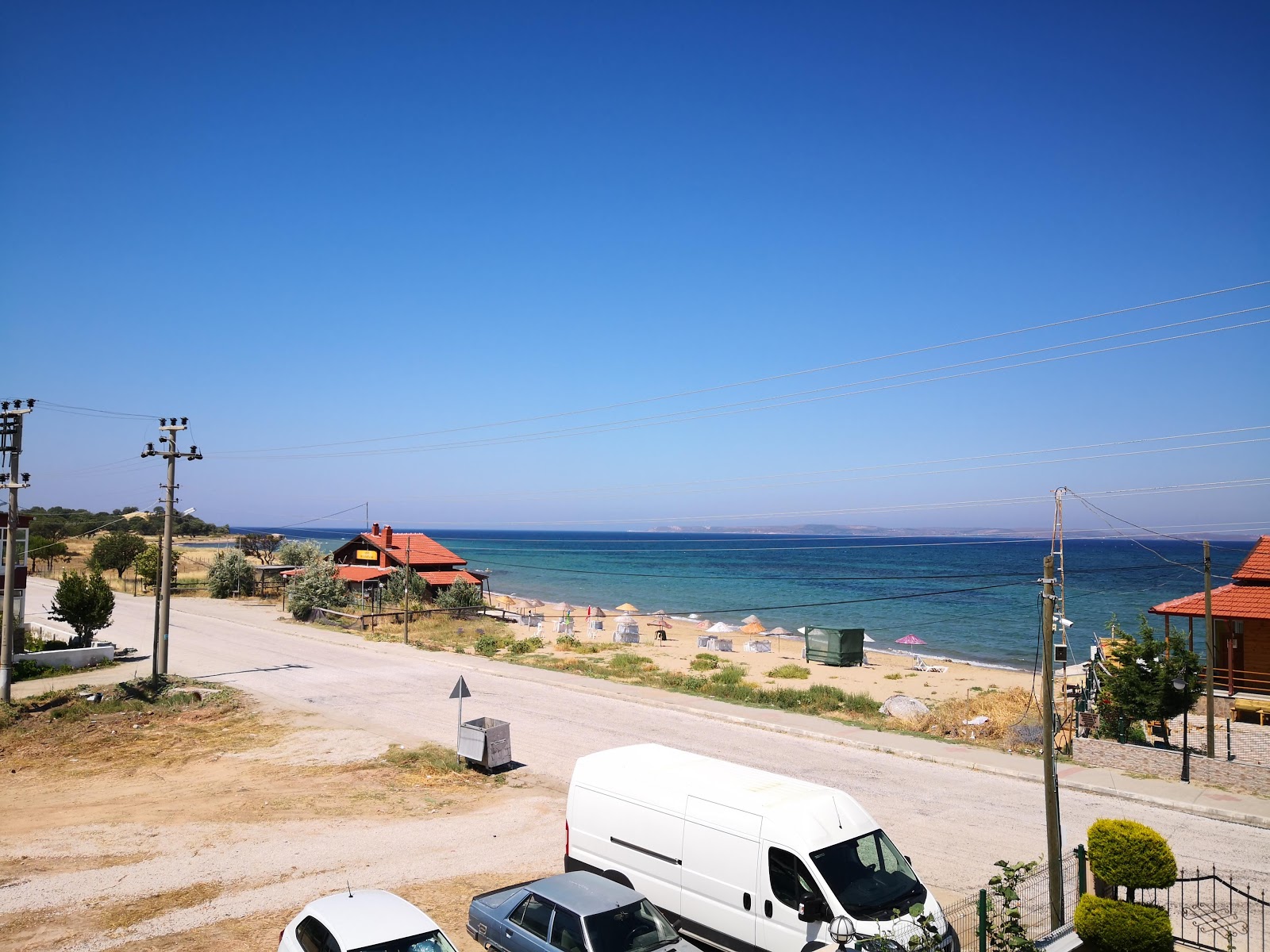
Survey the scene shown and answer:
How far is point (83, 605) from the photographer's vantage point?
3256 centimetres

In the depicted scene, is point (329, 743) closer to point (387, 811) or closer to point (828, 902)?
point (387, 811)

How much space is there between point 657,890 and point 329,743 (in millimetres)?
12685

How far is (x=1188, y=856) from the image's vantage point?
13.5 meters

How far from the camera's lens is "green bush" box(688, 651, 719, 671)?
1485 inches

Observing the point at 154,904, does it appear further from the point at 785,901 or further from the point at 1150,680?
the point at 1150,680

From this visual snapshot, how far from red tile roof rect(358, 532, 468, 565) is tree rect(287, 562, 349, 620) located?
21.0 feet

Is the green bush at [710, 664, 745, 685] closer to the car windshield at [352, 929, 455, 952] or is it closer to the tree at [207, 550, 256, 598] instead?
the car windshield at [352, 929, 455, 952]

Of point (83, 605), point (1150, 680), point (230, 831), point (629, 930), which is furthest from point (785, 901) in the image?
point (83, 605)

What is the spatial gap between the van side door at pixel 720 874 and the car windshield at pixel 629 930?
0.92 m

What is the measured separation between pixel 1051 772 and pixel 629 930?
6521mm

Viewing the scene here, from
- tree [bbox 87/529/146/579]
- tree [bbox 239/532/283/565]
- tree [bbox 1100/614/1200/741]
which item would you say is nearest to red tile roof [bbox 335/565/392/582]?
tree [bbox 239/532/283/565]

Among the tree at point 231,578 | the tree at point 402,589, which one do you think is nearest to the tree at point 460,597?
the tree at point 402,589

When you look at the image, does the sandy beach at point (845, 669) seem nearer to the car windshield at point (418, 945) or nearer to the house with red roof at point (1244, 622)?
the house with red roof at point (1244, 622)

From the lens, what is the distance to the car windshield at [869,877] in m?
8.76
